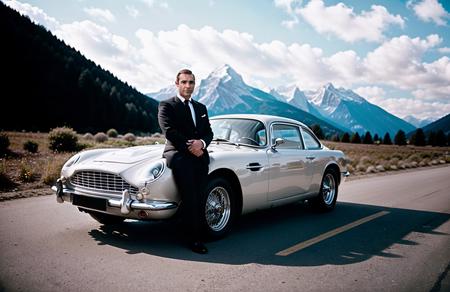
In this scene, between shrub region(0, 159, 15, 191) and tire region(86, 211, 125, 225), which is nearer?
tire region(86, 211, 125, 225)

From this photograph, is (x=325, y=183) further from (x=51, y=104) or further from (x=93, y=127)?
(x=51, y=104)

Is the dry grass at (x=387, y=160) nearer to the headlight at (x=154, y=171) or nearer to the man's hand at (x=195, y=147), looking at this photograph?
the man's hand at (x=195, y=147)

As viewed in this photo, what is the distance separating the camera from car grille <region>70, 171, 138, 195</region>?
13.5 feet

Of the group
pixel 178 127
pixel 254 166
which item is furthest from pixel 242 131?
pixel 178 127

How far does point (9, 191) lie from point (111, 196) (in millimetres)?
5027

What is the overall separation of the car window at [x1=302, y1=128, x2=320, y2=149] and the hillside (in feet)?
200

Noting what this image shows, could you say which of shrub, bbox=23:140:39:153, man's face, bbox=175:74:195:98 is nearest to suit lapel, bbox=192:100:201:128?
man's face, bbox=175:74:195:98

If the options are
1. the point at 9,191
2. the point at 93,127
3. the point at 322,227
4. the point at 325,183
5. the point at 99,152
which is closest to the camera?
the point at 99,152

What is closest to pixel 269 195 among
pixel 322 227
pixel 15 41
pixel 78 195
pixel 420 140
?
pixel 322 227

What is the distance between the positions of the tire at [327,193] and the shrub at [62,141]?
13658 mm

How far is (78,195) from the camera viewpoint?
4.37 m

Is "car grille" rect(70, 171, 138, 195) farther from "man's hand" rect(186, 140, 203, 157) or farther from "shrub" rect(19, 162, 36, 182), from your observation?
"shrub" rect(19, 162, 36, 182)

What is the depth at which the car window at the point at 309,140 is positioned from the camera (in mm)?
6720

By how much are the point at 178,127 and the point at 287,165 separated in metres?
2.10
